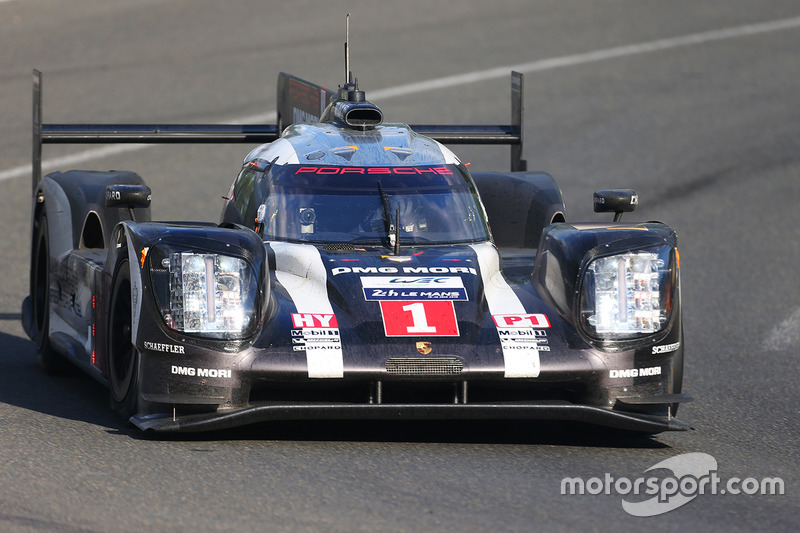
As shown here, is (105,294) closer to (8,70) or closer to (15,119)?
(15,119)

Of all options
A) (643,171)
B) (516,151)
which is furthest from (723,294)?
(643,171)

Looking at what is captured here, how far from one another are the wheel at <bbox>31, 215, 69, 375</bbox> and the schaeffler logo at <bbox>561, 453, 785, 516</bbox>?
384cm

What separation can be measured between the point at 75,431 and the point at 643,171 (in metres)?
11.3

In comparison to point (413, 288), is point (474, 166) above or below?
above

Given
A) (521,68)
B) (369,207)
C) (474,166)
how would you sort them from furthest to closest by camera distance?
(521,68) < (474,166) < (369,207)

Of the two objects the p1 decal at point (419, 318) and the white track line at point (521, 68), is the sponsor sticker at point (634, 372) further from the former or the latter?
the white track line at point (521, 68)

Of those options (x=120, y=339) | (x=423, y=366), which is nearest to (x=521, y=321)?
(x=423, y=366)

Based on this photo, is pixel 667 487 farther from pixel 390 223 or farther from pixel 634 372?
pixel 390 223

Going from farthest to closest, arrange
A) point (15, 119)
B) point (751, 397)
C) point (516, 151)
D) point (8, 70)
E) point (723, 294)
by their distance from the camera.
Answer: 1. point (8, 70)
2. point (15, 119)
3. point (723, 294)
4. point (516, 151)
5. point (751, 397)

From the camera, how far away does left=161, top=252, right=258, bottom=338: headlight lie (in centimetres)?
611

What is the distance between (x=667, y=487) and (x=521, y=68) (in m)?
16.0

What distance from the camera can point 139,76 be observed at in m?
19.7

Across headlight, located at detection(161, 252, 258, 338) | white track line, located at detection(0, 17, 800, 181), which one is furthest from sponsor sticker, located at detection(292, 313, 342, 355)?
white track line, located at detection(0, 17, 800, 181)

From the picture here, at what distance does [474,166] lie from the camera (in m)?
16.2
